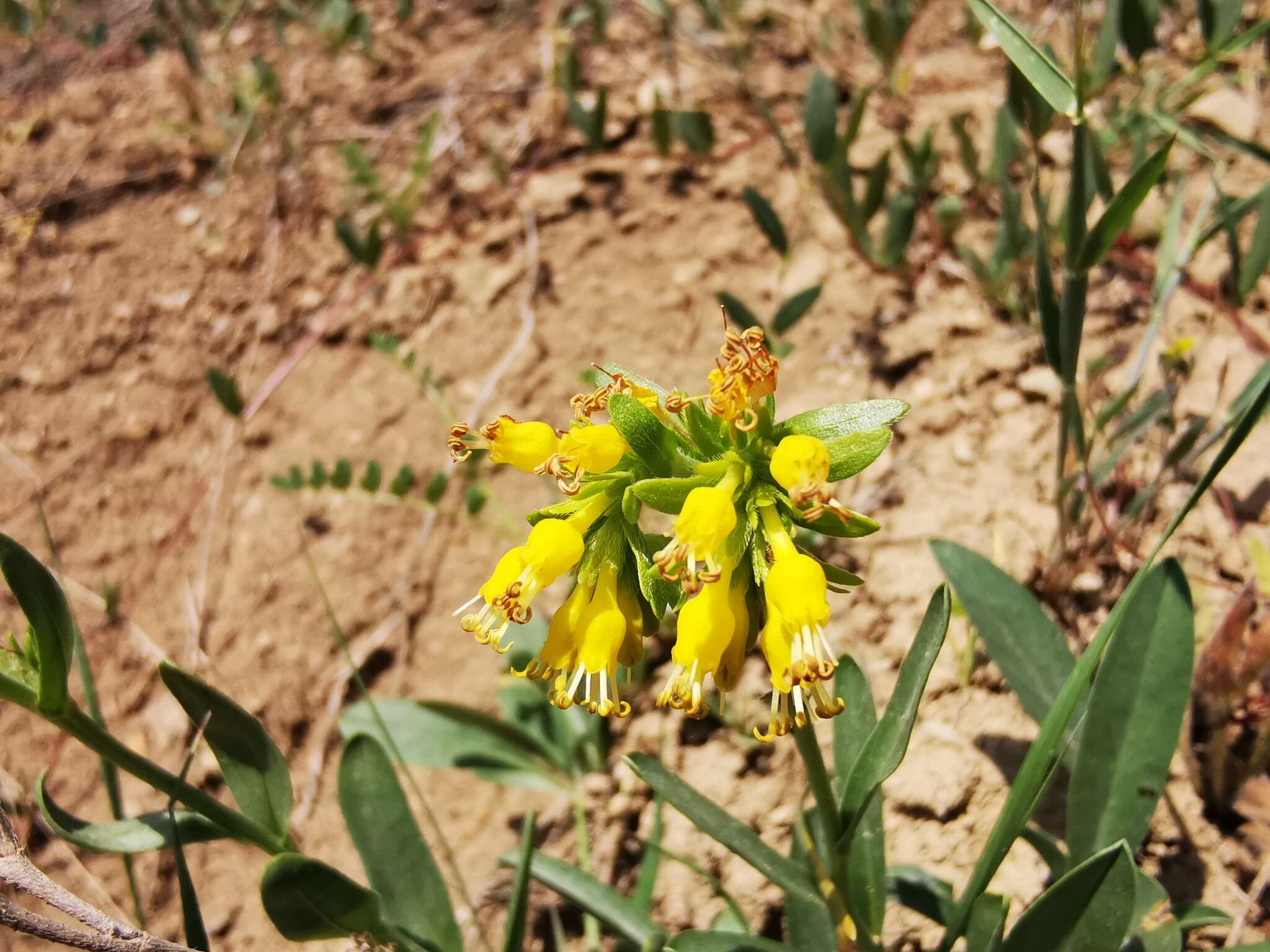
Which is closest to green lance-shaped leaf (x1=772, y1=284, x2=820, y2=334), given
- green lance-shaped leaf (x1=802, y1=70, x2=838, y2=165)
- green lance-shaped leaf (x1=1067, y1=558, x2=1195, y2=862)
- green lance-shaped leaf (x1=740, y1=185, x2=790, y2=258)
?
green lance-shaped leaf (x1=740, y1=185, x2=790, y2=258)

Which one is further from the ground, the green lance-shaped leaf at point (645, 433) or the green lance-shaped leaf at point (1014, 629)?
the green lance-shaped leaf at point (645, 433)

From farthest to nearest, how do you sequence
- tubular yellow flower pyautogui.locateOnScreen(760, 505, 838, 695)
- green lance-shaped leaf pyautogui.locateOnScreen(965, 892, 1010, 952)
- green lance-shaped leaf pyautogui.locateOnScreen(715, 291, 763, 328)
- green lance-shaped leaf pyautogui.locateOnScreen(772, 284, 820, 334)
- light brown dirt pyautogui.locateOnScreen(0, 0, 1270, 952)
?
green lance-shaped leaf pyautogui.locateOnScreen(772, 284, 820, 334) < green lance-shaped leaf pyautogui.locateOnScreen(715, 291, 763, 328) < light brown dirt pyautogui.locateOnScreen(0, 0, 1270, 952) < green lance-shaped leaf pyautogui.locateOnScreen(965, 892, 1010, 952) < tubular yellow flower pyautogui.locateOnScreen(760, 505, 838, 695)

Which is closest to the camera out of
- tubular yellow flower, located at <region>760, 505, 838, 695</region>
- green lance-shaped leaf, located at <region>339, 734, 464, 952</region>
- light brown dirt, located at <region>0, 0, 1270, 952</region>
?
tubular yellow flower, located at <region>760, 505, 838, 695</region>

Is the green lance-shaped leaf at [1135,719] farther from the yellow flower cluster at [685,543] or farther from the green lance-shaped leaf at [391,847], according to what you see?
the green lance-shaped leaf at [391,847]

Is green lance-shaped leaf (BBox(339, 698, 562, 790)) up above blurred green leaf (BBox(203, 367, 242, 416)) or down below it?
below

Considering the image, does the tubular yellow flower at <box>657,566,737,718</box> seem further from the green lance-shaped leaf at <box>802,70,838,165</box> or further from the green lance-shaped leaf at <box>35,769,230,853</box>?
the green lance-shaped leaf at <box>802,70,838,165</box>

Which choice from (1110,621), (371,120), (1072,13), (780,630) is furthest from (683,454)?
(371,120)

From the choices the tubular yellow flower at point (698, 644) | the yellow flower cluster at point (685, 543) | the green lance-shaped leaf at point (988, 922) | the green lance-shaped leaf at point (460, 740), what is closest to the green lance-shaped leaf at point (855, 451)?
the yellow flower cluster at point (685, 543)
